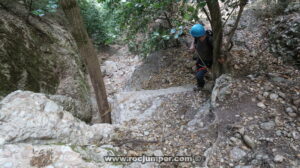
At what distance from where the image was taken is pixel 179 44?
6.75 metres

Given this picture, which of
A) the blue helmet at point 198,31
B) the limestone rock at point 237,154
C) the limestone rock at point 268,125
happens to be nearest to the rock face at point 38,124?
the limestone rock at point 237,154

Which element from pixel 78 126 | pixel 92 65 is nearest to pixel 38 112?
pixel 78 126

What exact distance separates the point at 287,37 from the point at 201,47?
216 centimetres

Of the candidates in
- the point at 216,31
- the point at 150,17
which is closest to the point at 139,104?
the point at 216,31

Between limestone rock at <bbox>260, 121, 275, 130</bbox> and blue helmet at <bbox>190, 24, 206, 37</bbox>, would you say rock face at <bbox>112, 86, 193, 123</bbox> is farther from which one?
limestone rock at <bbox>260, 121, 275, 130</bbox>

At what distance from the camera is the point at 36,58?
15.0 ft

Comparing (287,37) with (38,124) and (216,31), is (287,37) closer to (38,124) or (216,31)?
(216,31)

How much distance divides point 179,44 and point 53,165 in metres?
5.74

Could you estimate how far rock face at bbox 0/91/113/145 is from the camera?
201cm

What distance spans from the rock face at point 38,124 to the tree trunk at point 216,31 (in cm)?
251

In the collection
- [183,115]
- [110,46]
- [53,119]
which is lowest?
[183,115]

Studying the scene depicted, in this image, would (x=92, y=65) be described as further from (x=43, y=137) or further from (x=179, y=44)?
(x=179, y=44)

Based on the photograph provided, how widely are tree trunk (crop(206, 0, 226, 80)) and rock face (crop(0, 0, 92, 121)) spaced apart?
327 cm

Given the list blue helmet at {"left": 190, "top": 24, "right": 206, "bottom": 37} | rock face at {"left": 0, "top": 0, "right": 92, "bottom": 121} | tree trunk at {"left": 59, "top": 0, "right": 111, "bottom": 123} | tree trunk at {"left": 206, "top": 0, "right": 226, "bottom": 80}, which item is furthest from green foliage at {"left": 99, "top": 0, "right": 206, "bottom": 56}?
rock face at {"left": 0, "top": 0, "right": 92, "bottom": 121}
